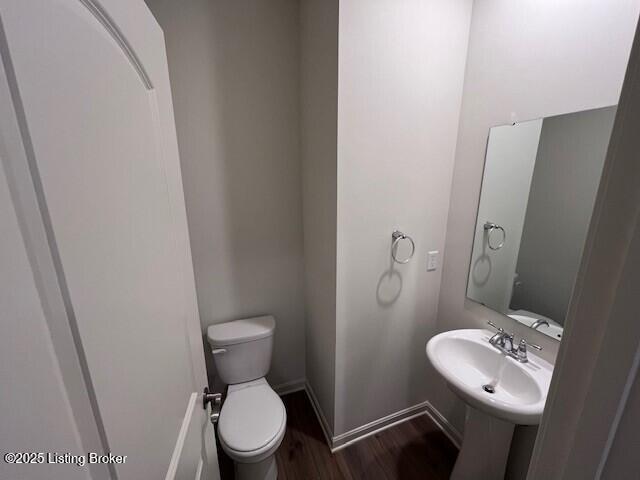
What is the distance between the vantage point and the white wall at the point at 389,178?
1.17m

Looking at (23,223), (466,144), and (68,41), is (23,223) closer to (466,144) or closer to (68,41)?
(68,41)

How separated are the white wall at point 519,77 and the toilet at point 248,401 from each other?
1.10 m

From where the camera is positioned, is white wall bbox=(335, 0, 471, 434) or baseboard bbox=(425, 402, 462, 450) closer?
white wall bbox=(335, 0, 471, 434)

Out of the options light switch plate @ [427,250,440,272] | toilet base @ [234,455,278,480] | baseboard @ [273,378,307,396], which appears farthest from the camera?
baseboard @ [273,378,307,396]

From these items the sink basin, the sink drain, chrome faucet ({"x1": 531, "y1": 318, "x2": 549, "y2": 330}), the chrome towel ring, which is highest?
the chrome towel ring

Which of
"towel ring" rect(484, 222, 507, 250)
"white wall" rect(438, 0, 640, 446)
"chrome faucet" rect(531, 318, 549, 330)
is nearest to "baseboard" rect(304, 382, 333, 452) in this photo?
"white wall" rect(438, 0, 640, 446)

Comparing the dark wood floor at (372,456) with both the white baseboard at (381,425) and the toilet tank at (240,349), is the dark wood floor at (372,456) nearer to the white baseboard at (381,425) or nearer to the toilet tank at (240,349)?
the white baseboard at (381,425)

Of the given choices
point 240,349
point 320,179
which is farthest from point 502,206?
point 240,349

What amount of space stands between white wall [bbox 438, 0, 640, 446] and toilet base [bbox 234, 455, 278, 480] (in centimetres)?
112

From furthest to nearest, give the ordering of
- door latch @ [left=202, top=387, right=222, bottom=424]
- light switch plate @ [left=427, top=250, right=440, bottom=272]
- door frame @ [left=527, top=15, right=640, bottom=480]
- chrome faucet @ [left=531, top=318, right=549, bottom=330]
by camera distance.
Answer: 1. light switch plate @ [left=427, top=250, right=440, bottom=272]
2. chrome faucet @ [left=531, top=318, right=549, bottom=330]
3. door latch @ [left=202, top=387, right=222, bottom=424]
4. door frame @ [left=527, top=15, right=640, bottom=480]

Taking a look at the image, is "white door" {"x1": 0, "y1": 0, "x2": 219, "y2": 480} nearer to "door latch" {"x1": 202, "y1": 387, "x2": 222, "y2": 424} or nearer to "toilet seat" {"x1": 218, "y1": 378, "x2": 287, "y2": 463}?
"door latch" {"x1": 202, "y1": 387, "x2": 222, "y2": 424}

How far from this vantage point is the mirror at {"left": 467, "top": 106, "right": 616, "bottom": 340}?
100 centimetres

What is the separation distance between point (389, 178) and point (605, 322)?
113 cm

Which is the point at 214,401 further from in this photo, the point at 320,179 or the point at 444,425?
the point at 444,425
